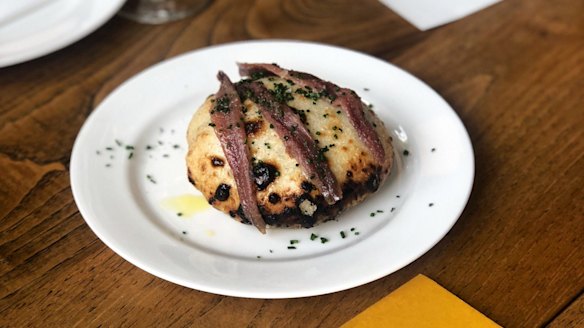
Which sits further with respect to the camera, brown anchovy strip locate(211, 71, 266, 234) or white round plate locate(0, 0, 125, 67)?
white round plate locate(0, 0, 125, 67)

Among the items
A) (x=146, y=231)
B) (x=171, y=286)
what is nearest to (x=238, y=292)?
(x=171, y=286)

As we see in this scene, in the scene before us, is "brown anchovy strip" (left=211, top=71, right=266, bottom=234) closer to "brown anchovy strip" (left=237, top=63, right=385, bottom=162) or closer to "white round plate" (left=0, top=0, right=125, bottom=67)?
"brown anchovy strip" (left=237, top=63, right=385, bottom=162)

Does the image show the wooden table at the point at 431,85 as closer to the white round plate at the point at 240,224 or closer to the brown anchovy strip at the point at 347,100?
the white round plate at the point at 240,224

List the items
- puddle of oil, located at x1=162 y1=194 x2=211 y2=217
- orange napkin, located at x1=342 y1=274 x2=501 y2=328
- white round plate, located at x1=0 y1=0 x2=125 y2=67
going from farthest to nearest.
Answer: white round plate, located at x1=0 y1=0 x2=125 y2=67 < puddle of oil, located at x1=162 y1=194 x2=211 y2=217 < orange napkin, located at x1=342 y1=274 x2=501 y2=328

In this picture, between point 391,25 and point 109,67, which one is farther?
point 391,25

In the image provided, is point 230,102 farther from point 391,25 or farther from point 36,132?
point 391,25

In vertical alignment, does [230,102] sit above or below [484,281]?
above

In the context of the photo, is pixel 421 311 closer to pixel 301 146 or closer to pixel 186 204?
pixel 301 146

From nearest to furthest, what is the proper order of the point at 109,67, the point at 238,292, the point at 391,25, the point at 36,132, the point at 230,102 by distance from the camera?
the point at 238,292 → the point at 230,102 → the point at 36,132 → the point at 109,67 → the point at 391,25

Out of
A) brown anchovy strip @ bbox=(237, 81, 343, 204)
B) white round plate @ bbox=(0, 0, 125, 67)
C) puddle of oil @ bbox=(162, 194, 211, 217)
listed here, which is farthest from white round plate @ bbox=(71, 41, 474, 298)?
white round plate @ bbox=(0, 0, 125, 67)
